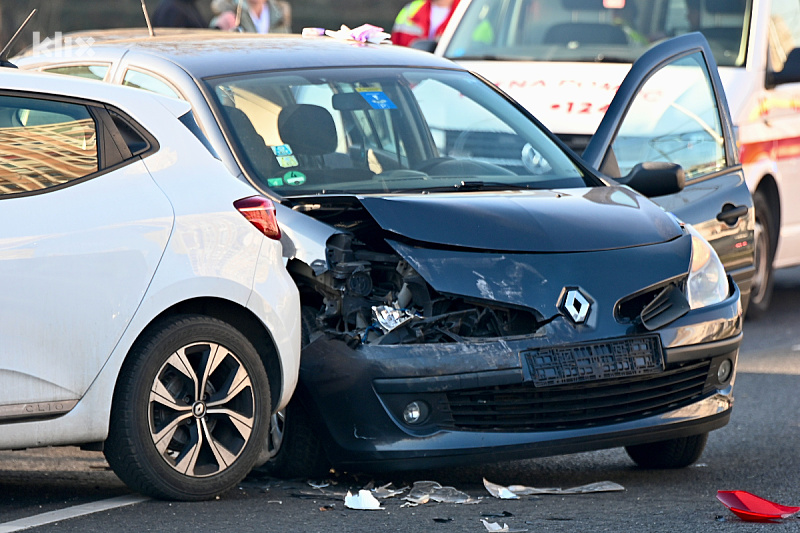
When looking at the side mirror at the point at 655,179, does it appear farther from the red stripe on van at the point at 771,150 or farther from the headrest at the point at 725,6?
the headrest at the point at 725,6

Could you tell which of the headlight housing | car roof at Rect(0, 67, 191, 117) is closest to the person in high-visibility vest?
the headlight housing

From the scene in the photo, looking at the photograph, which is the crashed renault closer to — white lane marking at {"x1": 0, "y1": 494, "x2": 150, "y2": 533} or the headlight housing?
the headlight housing

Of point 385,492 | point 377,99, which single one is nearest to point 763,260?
point 377,99

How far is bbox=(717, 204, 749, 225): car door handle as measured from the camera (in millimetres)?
7340

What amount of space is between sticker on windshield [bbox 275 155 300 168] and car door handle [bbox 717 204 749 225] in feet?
7.93

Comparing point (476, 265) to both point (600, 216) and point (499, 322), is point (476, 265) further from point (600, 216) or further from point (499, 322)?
point (600, 216)

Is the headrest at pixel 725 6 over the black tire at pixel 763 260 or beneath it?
over

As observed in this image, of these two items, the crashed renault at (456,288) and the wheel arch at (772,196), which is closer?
the crashed renault at (456,288)

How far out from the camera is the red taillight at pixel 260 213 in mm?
5246

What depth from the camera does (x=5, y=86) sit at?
492 centimetres

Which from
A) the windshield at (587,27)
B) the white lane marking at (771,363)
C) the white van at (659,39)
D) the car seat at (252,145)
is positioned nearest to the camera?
the car seat at (252,145)

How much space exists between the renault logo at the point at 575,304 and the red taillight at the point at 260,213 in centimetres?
107

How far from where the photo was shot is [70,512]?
4.96 meters

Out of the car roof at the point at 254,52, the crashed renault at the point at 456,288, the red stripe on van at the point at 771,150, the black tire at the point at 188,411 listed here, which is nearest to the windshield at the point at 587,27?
the red stripe on van at the point at 771,150
